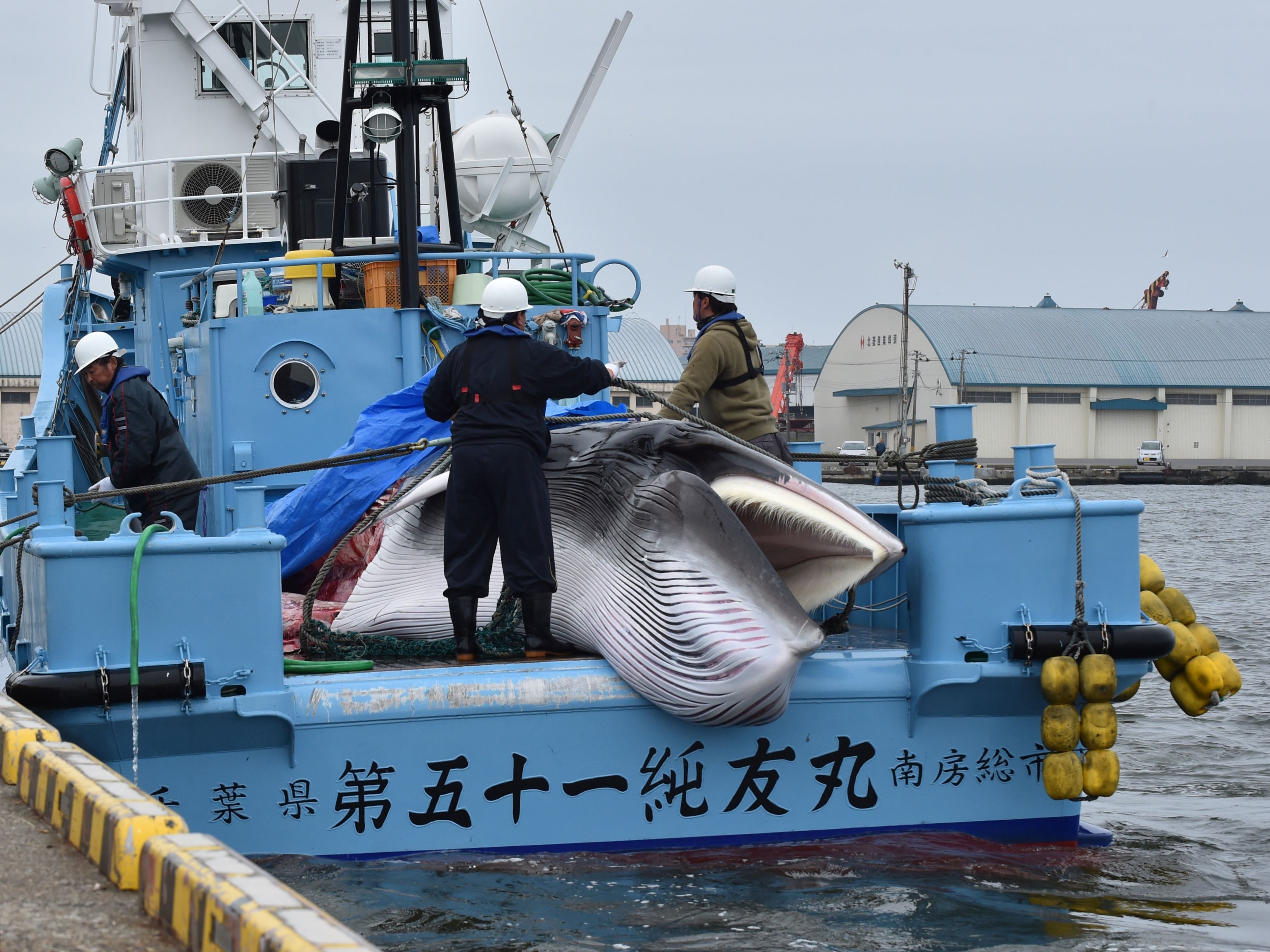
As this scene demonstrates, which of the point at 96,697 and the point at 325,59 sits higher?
the point at 325,59

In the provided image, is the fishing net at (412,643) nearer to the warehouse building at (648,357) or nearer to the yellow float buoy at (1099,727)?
the yellow float buoy at (1099,727)

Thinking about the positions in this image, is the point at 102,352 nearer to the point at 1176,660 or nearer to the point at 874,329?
the point at 1176,660

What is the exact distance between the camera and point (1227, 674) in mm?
6242

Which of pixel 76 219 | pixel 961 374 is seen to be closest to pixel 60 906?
pixel 76 219

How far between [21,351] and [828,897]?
5867 centimetres

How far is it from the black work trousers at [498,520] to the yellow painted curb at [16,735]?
5.65 feet

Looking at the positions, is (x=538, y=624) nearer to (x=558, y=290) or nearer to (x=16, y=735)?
(x=16, y=735)

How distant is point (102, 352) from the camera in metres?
7.57

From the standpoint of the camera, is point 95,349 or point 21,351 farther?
point 21,351

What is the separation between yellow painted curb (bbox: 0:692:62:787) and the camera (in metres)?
4.88

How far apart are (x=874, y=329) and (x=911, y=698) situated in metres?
68.6

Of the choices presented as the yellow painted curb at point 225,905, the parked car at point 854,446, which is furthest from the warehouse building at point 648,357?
the yellow painted curb at point 225,905

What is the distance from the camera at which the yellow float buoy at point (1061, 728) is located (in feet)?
18.5

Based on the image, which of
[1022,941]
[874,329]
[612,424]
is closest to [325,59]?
[612,424]
